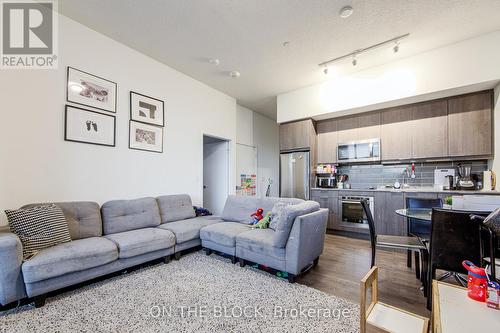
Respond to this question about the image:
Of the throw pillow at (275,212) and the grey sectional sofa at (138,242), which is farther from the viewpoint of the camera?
the throw pillow at (275,212)

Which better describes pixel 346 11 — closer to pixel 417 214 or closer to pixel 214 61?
pixel 214 61

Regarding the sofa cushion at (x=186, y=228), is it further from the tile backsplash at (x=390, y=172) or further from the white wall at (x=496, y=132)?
the white wall at (x=496, y=132)

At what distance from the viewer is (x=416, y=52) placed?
3.49 m

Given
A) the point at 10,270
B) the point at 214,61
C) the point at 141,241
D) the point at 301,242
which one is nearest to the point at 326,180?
the point at 301,242

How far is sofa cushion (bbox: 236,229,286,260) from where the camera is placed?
244cm

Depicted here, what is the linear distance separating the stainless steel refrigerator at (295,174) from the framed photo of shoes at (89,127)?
3457 millimetres

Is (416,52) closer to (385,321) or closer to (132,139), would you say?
(385,321)

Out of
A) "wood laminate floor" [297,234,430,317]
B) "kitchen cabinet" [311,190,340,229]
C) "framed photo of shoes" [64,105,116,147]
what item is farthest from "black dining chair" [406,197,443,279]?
"framed photo of shoes" [64,105,116,147]

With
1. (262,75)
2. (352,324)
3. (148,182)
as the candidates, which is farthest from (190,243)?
(262,75)

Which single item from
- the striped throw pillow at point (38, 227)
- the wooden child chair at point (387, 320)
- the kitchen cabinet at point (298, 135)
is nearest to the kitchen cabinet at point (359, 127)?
the kitchen cabinet at point (298, 135)

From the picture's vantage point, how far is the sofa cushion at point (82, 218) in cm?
250

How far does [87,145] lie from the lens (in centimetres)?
291

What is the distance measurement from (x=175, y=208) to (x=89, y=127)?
1700 mm

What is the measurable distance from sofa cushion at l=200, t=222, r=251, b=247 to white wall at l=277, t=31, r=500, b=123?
9.53 ft
